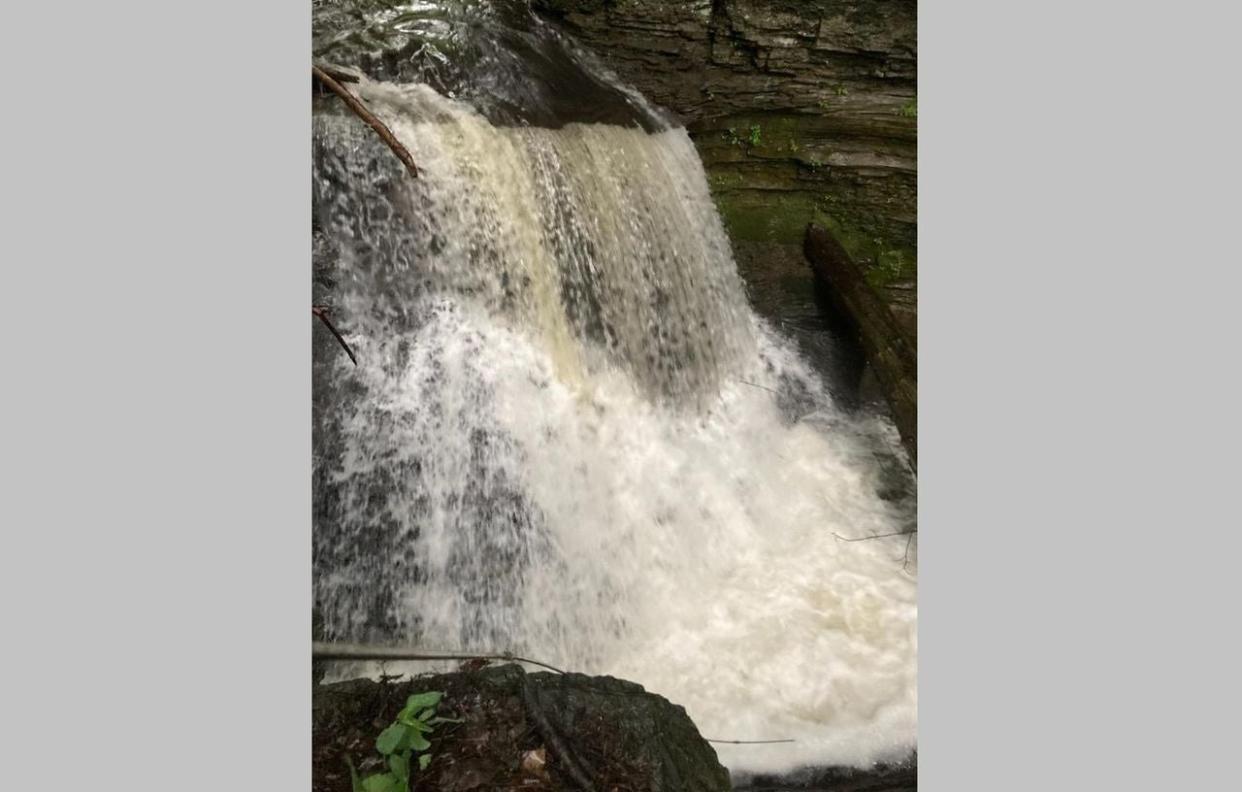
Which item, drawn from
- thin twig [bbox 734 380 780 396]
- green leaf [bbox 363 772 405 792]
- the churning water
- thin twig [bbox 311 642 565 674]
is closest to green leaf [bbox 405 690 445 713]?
green leaf [bbox 363 772 405 792]

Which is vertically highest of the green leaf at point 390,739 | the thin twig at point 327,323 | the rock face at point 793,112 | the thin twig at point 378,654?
the rock face at point 793,112

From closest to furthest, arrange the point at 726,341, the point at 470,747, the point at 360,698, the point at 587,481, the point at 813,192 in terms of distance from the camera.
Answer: the point at 470,747 → the point at 360,698 → the point at 587,481 → the point at 726,341 → the point at 813,192

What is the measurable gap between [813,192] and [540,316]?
263 cm

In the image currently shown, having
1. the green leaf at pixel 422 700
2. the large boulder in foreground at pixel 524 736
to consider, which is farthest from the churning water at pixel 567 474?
the green leaf at pixel 422 700

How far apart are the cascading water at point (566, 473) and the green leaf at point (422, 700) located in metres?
1.03

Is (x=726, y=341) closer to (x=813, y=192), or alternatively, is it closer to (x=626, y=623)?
(x=813, y=192)

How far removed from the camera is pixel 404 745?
2.10m

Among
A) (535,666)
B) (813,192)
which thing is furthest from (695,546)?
(813,192)

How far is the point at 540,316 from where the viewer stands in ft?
13.1

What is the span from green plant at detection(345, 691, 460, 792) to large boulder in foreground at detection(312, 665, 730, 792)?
3cm

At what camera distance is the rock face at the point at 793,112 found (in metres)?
5.65

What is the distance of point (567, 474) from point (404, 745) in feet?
5.81

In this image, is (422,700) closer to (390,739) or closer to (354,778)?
(390,739)

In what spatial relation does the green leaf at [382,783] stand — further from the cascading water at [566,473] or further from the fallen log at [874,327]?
the fallen log at [874,327]
